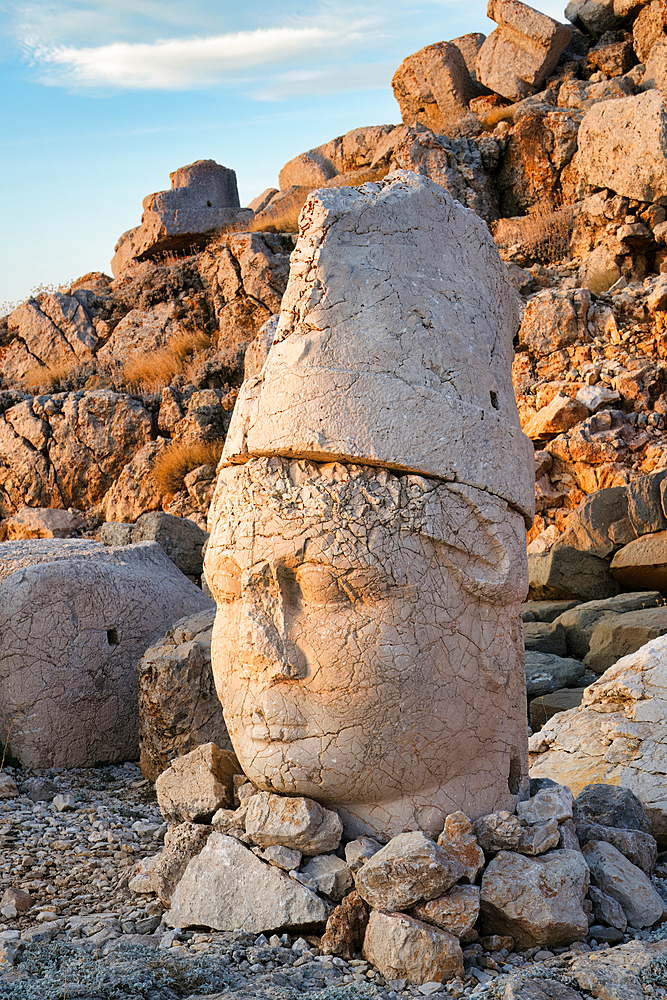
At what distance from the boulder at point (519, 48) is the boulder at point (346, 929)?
2123 centimetres

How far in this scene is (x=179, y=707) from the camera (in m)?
5.03

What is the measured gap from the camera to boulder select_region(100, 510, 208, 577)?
27.4 ft

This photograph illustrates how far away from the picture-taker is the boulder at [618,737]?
448cm

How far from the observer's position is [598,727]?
4.94m

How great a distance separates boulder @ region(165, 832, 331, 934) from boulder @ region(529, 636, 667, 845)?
2034mm

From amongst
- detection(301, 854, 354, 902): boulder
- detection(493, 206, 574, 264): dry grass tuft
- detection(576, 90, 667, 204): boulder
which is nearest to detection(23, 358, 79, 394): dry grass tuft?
detection(493, 206, 574, 264): dry grass tuft

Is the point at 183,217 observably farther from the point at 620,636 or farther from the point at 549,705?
the point at 549,705

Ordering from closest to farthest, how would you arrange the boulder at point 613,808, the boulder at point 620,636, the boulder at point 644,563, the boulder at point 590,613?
the boulder at point 613,808, the boulder at point 620,636, the boulder at point 590,613, the boulder at point 644,563

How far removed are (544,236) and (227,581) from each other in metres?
15.4

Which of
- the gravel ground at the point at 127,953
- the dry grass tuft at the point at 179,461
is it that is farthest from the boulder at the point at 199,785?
the dry grass tuft at the point at 179,461

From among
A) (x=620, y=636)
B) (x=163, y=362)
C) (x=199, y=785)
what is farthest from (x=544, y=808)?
(x=163, y=362)

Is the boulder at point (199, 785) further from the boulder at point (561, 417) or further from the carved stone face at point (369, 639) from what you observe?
the boulder at point (561, 417)

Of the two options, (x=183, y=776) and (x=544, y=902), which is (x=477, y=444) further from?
(x=183, y=776)

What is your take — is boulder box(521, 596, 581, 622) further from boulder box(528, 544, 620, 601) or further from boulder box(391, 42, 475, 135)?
boulder box(391, 42, 475, 135)
